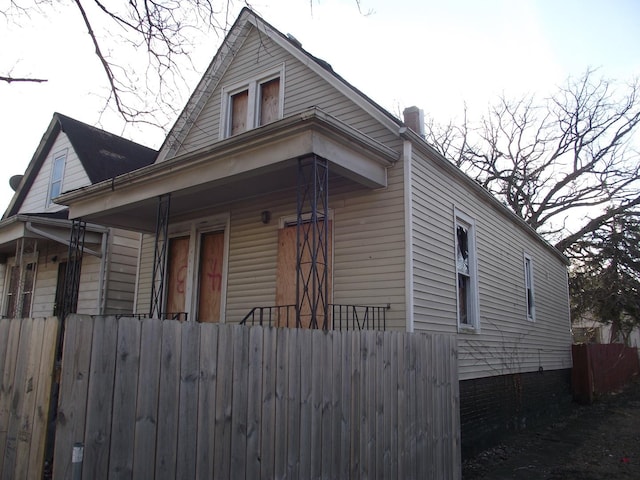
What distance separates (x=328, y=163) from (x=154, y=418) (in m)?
4.10

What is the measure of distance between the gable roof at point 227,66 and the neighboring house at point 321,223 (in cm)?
3

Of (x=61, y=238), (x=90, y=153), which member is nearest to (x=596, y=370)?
(x=61, y=238)

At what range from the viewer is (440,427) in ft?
19.8

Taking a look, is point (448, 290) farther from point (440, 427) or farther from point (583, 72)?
point (583, 72)

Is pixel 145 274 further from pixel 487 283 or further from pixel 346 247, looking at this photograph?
pixel 487 283

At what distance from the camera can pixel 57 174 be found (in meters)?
14.4

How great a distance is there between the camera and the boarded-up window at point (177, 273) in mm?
10102

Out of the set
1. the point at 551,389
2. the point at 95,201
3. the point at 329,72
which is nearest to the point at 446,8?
the point at 329,72

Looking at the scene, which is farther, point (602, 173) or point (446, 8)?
point (602, 173)

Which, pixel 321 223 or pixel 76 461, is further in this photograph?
pixel 321 223

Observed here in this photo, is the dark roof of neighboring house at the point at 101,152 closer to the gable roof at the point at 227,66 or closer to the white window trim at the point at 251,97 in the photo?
the gable roof at the point at 227,66

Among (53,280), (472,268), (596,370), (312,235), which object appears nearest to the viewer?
(312,235)

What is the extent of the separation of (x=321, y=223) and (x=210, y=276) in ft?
9.16

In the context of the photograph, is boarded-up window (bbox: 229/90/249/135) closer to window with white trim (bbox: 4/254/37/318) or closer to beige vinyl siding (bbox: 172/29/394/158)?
beige vinyl siding (bbox: 172/29/394/158)
